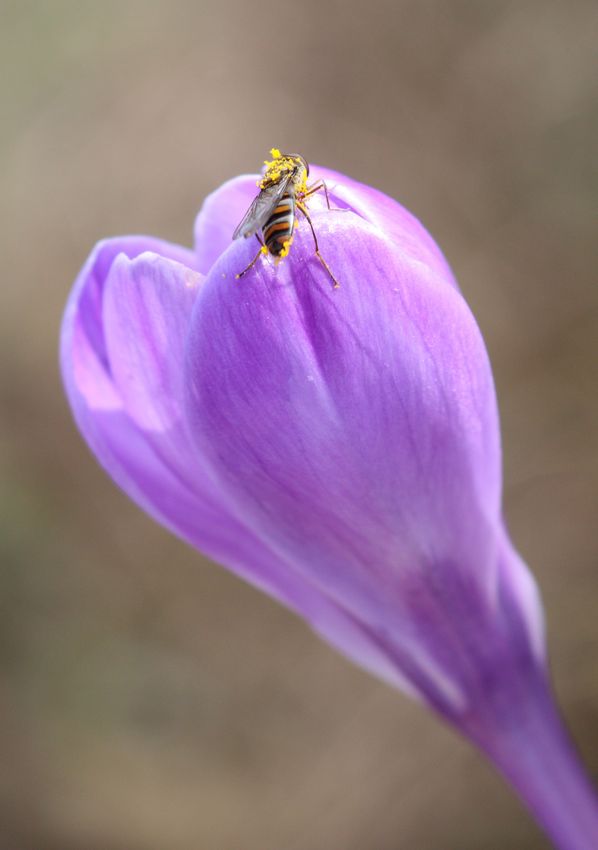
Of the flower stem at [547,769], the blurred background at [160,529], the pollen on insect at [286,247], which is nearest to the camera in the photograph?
the pollen on insect at [286,247]

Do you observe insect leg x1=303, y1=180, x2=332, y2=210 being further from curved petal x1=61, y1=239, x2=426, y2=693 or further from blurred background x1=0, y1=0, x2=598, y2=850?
blurred background x1=0, y1=0, x2=598, y2=850

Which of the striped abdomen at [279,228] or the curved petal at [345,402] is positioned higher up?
the striped abdomen at [279,228]

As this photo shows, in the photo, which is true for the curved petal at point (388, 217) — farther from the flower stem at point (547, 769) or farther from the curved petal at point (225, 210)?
the flower stem at point (547, 769)

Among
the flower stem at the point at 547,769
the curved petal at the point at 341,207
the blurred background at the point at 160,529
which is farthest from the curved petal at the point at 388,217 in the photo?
the blurred background at the point at 160,529

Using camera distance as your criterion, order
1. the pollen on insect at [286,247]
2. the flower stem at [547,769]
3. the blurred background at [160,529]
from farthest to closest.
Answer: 1. the blurred background at [160,529]
2. the flower stem at [547,769]
3. the pollen on insect at [286,247]

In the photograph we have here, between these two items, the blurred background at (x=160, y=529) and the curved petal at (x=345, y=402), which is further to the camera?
the blurred background at (x=160, y=529)

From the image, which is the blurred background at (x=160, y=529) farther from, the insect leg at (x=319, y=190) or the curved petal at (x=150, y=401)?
the insect leg at (x=319, y=190)

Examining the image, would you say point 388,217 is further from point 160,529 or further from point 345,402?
point 160,529

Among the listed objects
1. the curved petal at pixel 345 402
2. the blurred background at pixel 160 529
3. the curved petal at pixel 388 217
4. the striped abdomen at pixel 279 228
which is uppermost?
the striped abdomen at pixel 279 228

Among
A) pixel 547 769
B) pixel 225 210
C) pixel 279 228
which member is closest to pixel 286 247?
pixel 279 228
